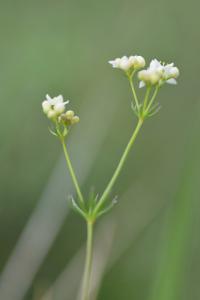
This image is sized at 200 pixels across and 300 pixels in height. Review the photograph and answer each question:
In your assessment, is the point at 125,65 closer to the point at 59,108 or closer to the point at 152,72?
the point at 152,72

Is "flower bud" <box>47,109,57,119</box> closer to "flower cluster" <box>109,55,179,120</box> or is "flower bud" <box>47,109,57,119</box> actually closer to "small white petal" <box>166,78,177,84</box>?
"flower cluster" <box>109,55,179,120</box>

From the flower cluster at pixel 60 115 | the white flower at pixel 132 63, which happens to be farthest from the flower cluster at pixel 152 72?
the flower cluster at pixel 60 115

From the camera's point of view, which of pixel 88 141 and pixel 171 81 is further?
pixel 88 141

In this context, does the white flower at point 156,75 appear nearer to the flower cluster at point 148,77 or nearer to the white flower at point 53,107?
the flower cluster at point 148,77

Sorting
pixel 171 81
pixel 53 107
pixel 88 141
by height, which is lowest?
pixel 171 81

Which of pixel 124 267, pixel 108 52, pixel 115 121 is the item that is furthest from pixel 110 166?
pixel 108 52

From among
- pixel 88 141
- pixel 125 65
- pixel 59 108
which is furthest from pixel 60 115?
pixel 88 141

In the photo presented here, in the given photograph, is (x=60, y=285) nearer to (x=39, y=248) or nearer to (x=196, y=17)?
(x=39, y=248)

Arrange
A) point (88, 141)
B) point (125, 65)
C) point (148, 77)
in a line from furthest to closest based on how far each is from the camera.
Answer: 1. point (88, 141)
2. point (125, 65)
3. point (148, 77)

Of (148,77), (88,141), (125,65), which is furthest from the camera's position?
(88,141)
